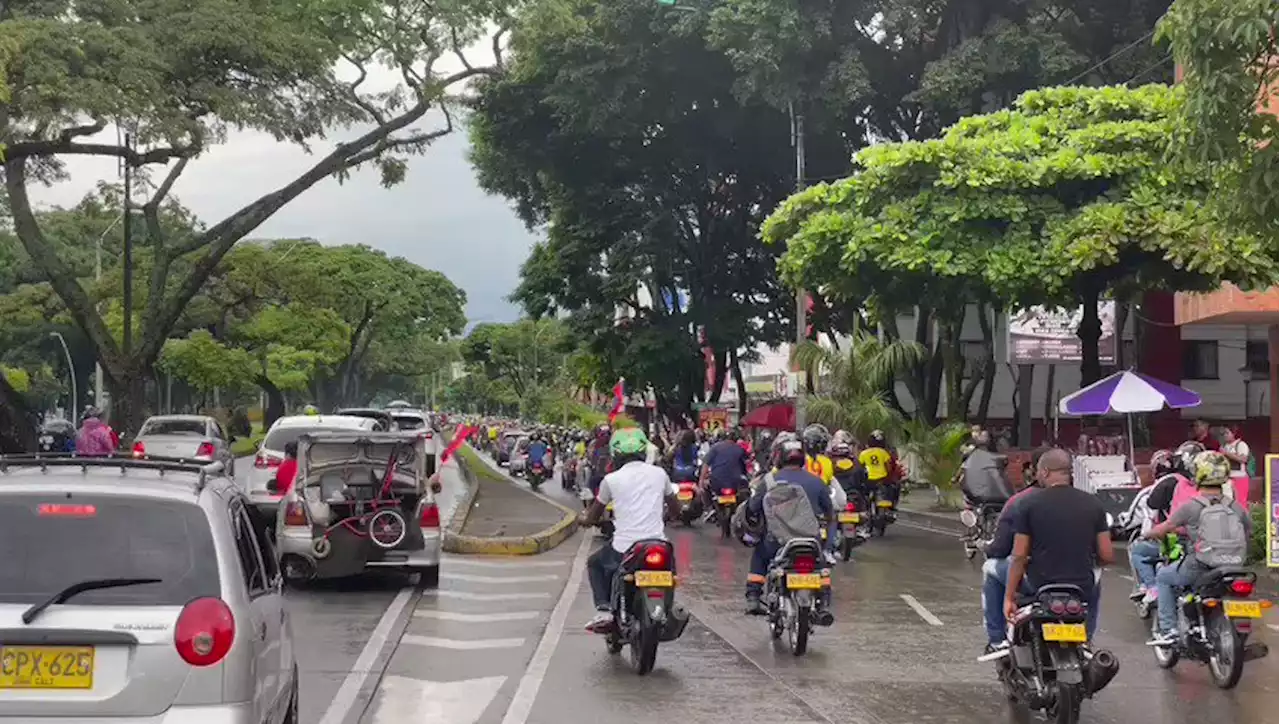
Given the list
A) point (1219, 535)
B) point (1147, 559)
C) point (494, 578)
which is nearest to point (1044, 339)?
point (494, 578)

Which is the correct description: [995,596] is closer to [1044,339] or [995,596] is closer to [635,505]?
[635,505]

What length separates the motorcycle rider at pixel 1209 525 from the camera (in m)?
10.9

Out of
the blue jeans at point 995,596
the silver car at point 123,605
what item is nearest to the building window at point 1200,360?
→ the blue jeans at point 995,596

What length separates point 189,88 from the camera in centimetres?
2912

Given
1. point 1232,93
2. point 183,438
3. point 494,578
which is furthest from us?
point 183,438

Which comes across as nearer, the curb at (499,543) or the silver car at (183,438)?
the curb at (499,543)

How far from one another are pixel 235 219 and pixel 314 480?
20.0 metres

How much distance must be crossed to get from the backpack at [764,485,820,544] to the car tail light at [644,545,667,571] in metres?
1.44

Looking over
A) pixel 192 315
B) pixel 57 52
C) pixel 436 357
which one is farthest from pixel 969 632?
pixel 436 357

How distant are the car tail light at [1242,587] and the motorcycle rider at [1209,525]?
0.22 metres

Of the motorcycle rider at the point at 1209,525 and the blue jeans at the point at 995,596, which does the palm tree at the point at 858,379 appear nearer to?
the motorcycle rider at the point at 1209,525

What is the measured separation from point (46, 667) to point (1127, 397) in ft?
70.0

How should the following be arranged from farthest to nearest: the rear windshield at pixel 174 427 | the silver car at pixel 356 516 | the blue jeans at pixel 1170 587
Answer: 1. the rear windshield at pixel 174 427
2. the silver car at pixel 356 516
3. the blue jeans at pixel 1170 587

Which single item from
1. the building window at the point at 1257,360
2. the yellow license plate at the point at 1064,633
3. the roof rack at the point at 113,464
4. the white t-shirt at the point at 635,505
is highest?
the building window at the point at 1257,360
